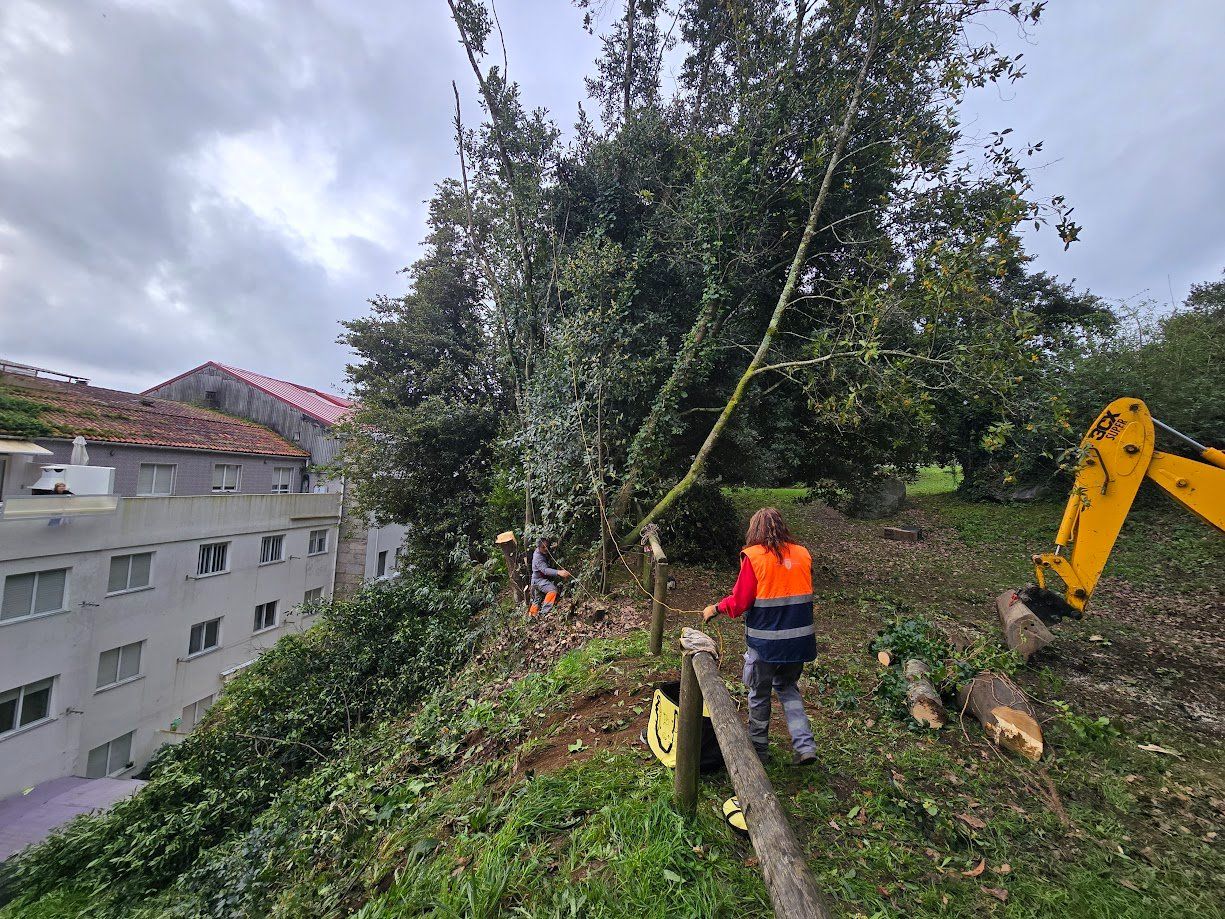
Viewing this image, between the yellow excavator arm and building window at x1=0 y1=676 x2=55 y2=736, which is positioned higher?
the yellow excavator arm

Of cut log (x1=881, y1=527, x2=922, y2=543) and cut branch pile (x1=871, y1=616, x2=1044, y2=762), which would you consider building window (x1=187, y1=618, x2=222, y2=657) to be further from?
cut log (x1=881, y1=527, x2=922, y2=543)

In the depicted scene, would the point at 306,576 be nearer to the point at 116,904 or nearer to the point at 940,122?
the point at 116,904

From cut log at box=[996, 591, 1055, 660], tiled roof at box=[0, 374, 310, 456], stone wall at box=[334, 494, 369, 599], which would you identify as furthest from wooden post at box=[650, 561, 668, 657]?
stone wall at box=[334, 494, 369, 599]

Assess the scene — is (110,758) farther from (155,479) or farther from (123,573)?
(155,479)

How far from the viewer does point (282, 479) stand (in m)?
20.8

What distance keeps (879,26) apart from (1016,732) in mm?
9114

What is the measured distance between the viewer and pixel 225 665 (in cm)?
1620

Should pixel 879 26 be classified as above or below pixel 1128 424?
above

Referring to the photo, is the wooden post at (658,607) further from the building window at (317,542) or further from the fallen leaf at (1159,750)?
the building window at (317,542)

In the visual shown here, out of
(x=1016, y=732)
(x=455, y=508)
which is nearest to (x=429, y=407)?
(x=455, y=508)

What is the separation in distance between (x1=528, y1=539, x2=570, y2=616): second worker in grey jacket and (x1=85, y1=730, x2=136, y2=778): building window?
547 inches

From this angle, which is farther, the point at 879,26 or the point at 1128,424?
the point at 879,26

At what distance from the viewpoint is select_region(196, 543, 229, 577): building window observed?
51.1 feet

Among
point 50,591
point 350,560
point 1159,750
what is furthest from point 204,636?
point 1159,750
